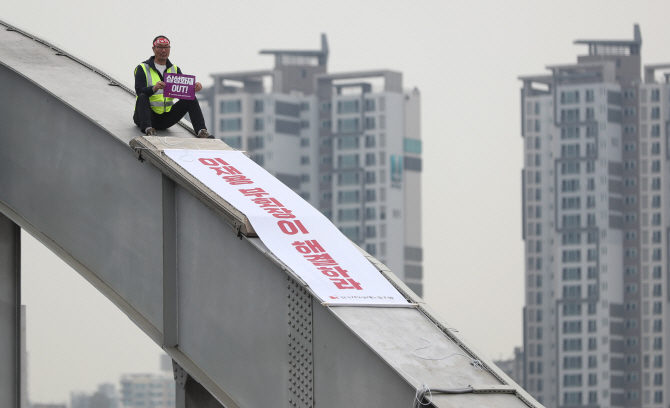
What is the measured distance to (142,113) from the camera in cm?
1109

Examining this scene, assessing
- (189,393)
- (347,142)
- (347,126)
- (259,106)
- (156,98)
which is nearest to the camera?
(189,393)

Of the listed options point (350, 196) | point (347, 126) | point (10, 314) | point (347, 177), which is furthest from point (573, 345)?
point (10, 314)

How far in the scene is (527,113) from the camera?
16888 centimetres

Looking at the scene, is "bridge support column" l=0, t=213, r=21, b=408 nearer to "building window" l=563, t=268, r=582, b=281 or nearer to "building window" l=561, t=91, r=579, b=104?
"building window" l=563, t=268, r=582, b=281

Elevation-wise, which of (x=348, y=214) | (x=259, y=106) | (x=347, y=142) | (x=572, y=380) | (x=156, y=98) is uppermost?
(x=259, y=106)

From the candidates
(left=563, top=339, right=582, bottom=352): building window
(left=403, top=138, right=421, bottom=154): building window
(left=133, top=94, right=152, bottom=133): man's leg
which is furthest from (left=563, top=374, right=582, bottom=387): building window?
(left=133, top=94, right=152, bottom=133): man's leg

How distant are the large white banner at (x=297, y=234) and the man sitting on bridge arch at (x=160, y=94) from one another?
883mm

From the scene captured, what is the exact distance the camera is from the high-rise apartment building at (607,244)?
6083 inches

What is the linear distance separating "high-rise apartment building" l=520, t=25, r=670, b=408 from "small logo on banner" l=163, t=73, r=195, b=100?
144898mm

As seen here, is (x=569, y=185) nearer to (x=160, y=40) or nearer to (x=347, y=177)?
(x=347, y=177)

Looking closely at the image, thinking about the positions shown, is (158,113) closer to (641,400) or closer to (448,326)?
(448,326)

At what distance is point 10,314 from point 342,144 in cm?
15621

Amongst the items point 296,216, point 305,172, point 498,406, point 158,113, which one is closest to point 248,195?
point 296,216

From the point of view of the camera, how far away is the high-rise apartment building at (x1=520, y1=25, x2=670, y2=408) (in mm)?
154500
